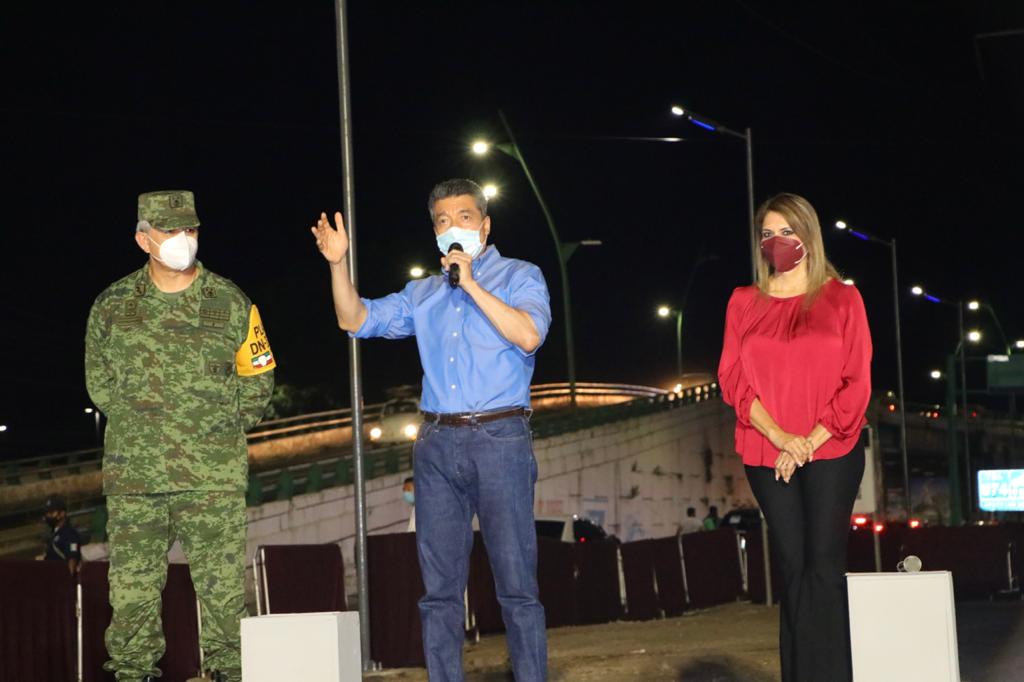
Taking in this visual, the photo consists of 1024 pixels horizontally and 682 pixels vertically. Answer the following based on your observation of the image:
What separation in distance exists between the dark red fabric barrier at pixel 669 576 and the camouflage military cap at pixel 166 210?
56.8 feet

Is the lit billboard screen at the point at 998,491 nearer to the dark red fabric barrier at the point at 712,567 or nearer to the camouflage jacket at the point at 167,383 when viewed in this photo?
the dark red fabric barrier at the point at 712,567

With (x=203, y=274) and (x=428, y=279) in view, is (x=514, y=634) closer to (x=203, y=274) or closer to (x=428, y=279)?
(x=428, y=279)

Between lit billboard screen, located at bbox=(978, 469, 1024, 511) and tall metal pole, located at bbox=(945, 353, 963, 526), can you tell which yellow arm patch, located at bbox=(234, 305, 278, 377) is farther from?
tall metal pole, located at bbox=(945, 353, 963, 526)

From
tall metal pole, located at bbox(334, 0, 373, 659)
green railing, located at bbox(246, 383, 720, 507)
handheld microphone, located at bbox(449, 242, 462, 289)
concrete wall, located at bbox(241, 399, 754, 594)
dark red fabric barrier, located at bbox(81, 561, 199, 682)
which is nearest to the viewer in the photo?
handheld microphone, located at bbox(449, 242, 462, 289)

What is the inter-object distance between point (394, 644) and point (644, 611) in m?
9.73

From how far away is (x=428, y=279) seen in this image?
7.57m

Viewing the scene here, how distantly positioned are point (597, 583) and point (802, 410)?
15814mm

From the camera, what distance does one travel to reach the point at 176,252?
7.62m

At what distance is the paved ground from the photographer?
9539 mm

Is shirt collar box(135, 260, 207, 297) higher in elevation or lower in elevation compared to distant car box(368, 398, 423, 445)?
higher

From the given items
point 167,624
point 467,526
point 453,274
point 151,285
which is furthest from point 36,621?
point 453,274

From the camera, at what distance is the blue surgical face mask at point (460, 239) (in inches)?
278

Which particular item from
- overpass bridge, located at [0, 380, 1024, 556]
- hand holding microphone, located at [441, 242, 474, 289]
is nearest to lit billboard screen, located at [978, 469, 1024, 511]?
overpass bridge, located at [0, 380, 1024, 556]

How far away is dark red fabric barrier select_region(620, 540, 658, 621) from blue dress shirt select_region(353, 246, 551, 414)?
54.2 feet
